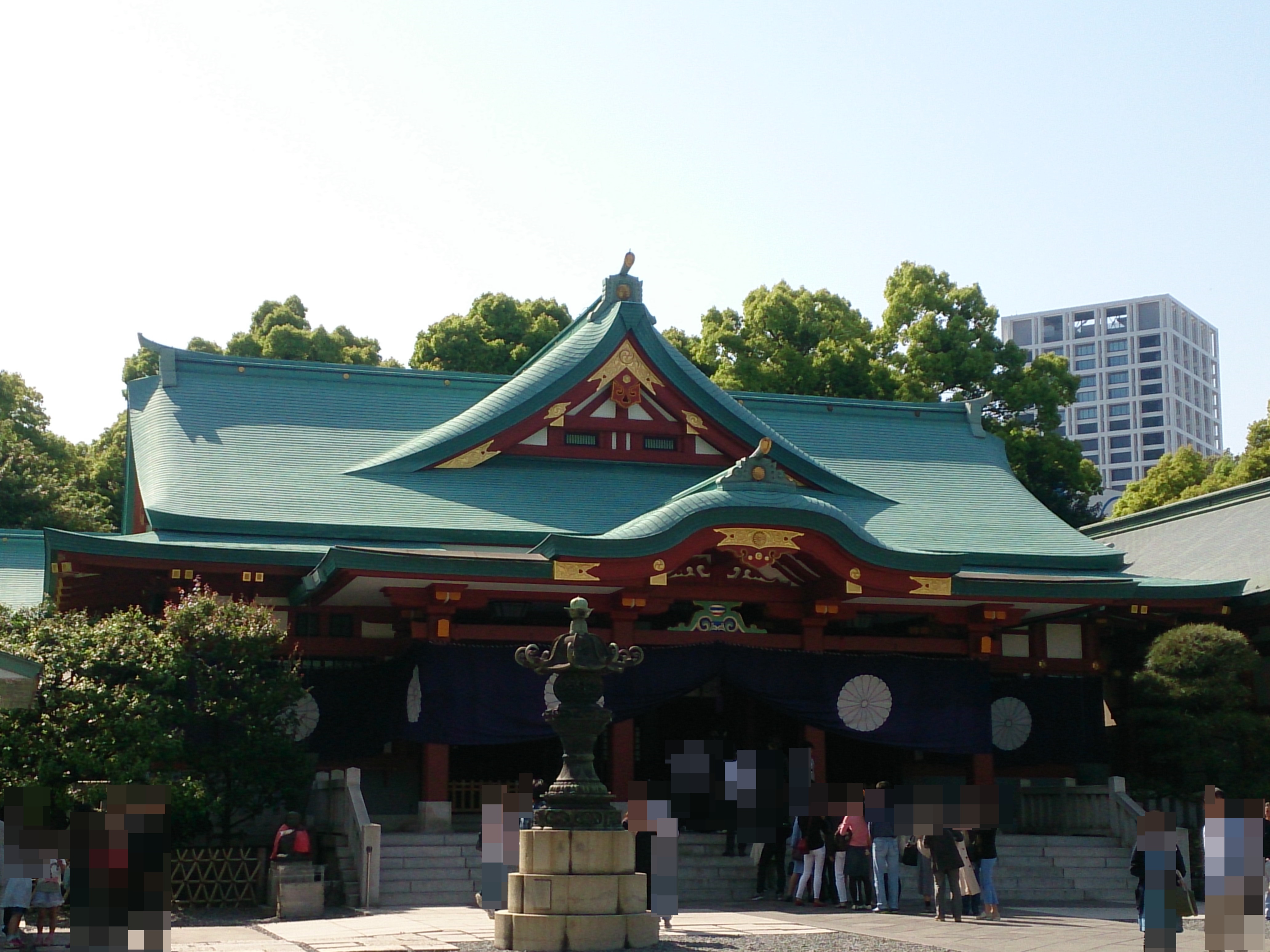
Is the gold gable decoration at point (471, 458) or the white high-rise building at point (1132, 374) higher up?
the white high-rise building at point (1132, 374)

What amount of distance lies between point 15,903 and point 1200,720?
16.2 metres

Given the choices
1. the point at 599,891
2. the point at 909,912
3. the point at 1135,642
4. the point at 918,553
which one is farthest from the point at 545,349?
the point at 599,891

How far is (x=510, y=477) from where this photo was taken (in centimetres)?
2441

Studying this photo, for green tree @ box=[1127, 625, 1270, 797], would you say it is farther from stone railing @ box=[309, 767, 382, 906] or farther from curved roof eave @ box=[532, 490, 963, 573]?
stone railing @ box=[309, 767, 382, 906]

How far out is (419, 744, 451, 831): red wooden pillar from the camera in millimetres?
19891

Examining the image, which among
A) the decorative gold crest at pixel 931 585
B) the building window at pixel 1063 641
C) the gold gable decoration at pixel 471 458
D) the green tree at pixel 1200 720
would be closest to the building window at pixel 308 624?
the gold gable decoration at pixel 471 458

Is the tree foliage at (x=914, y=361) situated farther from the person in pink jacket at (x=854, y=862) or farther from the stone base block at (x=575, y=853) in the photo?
the stone base block at (x=575, y=853)

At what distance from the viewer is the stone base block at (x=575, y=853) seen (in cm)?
1326

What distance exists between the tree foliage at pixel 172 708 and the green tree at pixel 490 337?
86.6ft

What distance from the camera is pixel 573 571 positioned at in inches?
796

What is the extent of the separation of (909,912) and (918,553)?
533cm

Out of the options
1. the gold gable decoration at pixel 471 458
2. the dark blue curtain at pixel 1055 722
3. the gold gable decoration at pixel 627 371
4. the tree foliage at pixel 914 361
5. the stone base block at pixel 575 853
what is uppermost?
the tree foliage at pixel 914 361

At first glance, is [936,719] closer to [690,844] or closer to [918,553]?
[918,553]

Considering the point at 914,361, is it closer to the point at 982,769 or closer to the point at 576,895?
the point at 982,769
